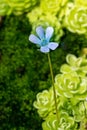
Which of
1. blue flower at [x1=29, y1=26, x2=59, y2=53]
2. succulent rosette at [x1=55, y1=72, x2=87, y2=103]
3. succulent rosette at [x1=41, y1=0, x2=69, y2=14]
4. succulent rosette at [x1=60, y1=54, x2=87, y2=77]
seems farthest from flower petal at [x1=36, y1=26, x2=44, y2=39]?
succulent rosette at [x1=41, y1=0, x2=69, y2=14]

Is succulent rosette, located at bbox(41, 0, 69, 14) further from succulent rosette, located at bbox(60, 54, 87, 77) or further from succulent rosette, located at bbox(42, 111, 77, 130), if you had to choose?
succulent rosette, located at bbox(42, 111, 77, 130)

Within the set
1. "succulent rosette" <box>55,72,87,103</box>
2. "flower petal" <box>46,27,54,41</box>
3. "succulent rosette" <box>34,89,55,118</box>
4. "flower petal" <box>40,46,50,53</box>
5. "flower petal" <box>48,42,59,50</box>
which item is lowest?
"succulent rosette" <box>34,89,55,118</box>

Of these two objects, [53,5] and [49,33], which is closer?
[49,33]

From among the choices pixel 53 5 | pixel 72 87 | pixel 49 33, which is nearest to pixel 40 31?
pixel 49 33

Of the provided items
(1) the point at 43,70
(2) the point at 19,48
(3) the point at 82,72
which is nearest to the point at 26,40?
(2) the point at 19,48

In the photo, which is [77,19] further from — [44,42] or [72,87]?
[44,42]

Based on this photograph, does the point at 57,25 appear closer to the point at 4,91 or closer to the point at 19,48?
the point at 19,48
